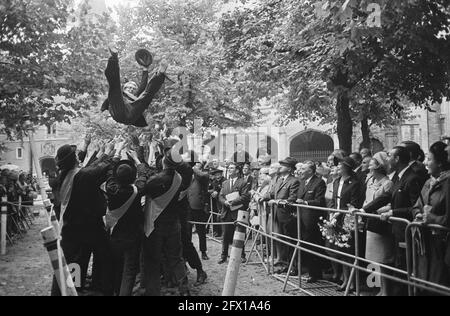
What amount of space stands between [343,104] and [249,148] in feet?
72.0

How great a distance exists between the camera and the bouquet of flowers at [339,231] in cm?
685

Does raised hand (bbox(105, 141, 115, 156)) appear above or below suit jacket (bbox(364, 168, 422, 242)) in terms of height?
above

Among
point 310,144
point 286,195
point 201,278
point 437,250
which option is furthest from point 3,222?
point 310,144

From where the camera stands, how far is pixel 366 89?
13.9 meters

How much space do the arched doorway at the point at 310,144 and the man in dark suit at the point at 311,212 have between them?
26648 millimetres

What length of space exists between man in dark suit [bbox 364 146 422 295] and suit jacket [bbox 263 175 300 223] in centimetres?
241

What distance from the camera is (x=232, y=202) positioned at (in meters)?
9.78

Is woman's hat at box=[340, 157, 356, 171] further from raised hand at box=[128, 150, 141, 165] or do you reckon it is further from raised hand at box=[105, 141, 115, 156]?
raised hand at box=[105, 141, 115, 156]

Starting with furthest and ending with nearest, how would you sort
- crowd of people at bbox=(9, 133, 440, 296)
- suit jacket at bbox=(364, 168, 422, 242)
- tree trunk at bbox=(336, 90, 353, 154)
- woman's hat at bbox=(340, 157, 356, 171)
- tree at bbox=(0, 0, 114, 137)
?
tree trunk at bbox=(336, 90, 353, 154) < tree at bbox=(0, 0, 114, 137) < woman's hat at bbox=(340, 157, 356, 171) < suit jacket at bbox=(364, 168, 422, 242) < crowd of people at bbox=(9, 133, 440, 296)

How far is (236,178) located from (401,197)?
509cm

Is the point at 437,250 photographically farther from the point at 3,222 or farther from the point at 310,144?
the point at 310,144

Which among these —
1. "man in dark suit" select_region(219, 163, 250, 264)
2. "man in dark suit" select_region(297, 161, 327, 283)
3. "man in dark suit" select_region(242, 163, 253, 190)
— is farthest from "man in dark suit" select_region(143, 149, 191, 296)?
"man in dark suit" select_region(242, 163, 253, 190)

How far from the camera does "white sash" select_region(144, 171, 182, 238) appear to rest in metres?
6.38

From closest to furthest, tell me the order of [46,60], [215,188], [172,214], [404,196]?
[404,196] → [172,214] → [46,60] → [215,188]
